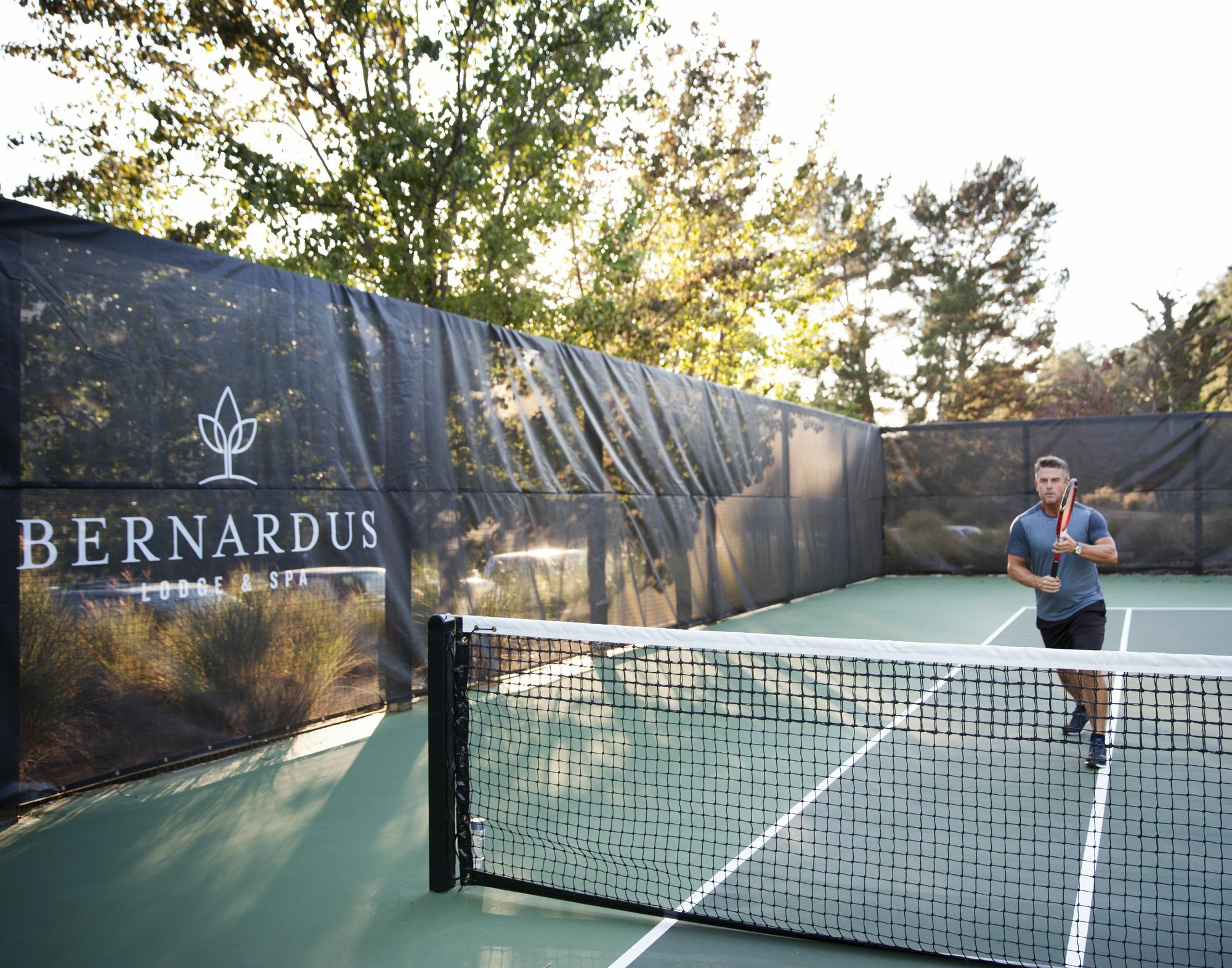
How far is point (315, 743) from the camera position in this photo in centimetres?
539

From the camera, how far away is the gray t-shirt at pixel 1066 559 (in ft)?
16.0

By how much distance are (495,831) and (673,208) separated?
14.3m

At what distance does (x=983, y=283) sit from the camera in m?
30.6

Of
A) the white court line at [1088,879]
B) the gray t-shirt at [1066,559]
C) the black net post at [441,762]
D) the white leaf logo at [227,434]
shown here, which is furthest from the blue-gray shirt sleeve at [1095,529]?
the white leaf logo at [227,434]

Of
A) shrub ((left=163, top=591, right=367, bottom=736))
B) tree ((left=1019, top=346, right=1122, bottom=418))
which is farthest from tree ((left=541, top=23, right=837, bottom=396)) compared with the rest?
tree ((left=1019, top=346, right=1122, bottom=418))

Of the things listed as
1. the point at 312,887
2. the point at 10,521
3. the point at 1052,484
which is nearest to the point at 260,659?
the point at 10,521

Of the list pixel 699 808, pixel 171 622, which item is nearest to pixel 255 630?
pixel 171 622

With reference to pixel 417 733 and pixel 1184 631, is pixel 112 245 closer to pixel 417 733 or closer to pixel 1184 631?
pixel 417 733

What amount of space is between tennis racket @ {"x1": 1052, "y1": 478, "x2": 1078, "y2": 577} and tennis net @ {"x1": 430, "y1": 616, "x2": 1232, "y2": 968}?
964mm

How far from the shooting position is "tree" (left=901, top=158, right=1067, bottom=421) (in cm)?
3059

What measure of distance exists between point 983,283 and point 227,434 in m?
29.4

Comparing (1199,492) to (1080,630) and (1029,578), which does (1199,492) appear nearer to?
(1080,630)

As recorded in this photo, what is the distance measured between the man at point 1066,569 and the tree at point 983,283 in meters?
26.5

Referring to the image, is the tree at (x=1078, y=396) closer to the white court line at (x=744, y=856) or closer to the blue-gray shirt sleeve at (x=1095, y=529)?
the blue-gray shirt sleeve at (x=1095, y=529)
